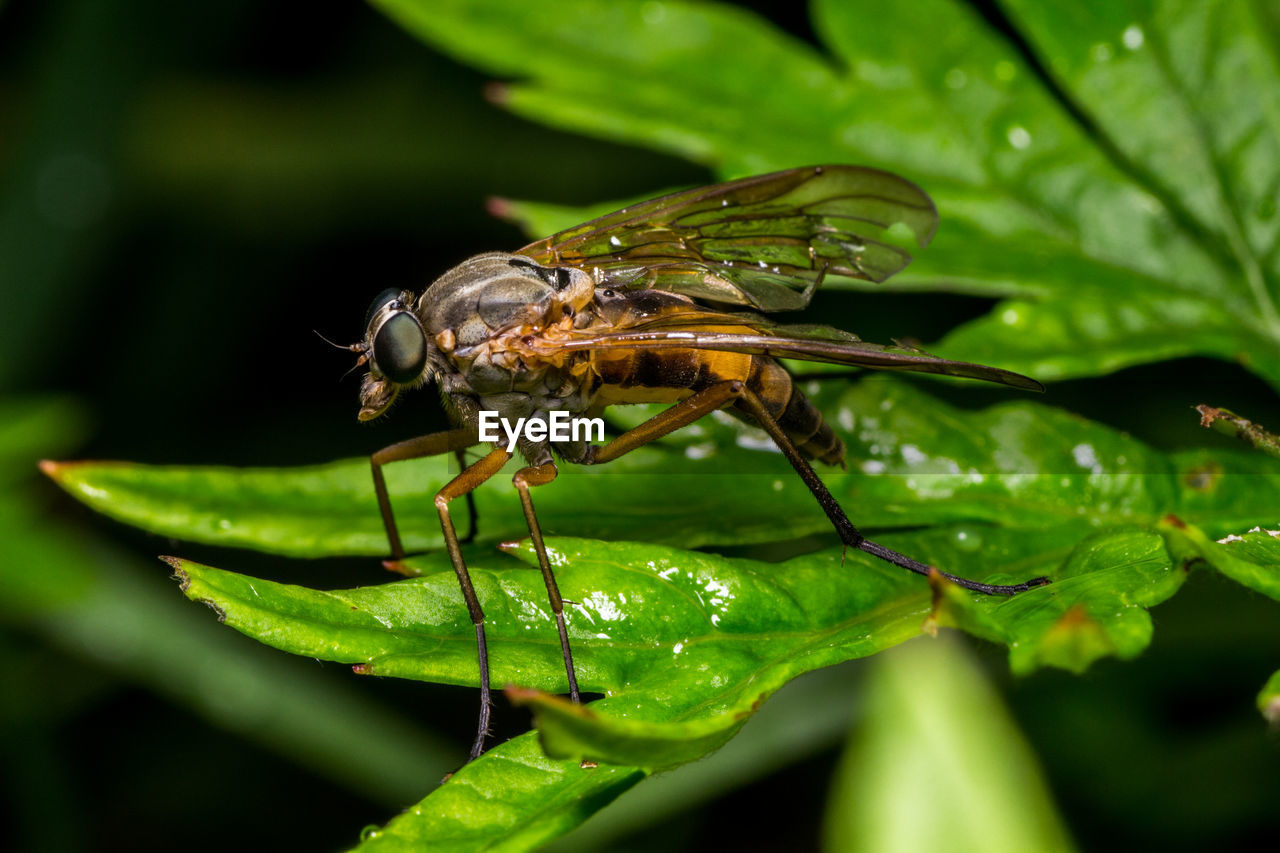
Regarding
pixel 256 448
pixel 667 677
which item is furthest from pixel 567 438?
pixel 256 448

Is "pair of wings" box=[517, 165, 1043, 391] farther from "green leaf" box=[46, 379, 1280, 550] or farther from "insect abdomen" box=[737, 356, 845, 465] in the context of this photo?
"green leaf" box=[46, 379, 1280, 550]

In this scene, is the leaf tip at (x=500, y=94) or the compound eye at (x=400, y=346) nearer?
the compound eye at (x=400, y=346)

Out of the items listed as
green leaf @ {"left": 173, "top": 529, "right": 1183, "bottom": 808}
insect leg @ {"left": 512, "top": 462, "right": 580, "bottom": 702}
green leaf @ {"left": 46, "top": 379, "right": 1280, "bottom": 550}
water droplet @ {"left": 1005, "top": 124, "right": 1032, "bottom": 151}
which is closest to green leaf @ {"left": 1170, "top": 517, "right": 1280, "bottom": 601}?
green leaf @ {"left": 173, "top": 529, "right": 1183, "bottom": 808}

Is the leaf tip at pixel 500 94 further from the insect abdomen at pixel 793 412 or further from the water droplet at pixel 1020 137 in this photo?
the water droplet at pixel 1020 137

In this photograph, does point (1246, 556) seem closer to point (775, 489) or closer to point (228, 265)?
point (775, 489)

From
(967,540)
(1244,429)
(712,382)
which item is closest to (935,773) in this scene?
(967,540)

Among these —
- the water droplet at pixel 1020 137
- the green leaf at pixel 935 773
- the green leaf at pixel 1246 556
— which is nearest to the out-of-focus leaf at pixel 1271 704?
the green leaf at pixel 1246 556
